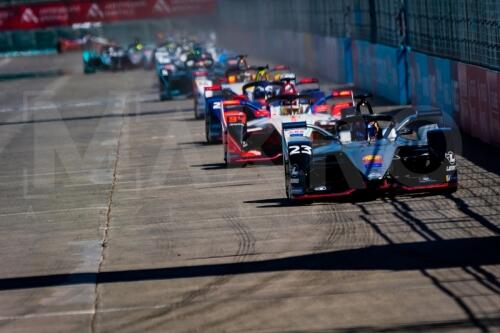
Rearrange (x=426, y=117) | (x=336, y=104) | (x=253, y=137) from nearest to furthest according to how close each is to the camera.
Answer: (x=426, y=117) → (x=253, y=137) → (x=336, y=104)

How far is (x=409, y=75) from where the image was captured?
30547 millimetres

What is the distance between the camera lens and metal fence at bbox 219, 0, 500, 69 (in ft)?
76.4

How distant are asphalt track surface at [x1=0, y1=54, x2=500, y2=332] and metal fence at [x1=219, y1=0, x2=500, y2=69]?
2.67 meters

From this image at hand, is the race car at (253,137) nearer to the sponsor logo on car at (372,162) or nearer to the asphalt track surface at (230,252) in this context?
the asphalt track surface at (230,252)

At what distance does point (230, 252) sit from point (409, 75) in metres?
17.9

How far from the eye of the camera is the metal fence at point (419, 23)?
76.4 feet

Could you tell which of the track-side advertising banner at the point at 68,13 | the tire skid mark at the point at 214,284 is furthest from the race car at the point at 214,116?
the track-side advertising banner at the point at 68,13

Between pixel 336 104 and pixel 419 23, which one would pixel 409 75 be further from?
pixel 336 104

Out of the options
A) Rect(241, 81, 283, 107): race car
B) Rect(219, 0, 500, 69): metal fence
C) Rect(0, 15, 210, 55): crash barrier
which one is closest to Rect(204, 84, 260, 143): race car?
Rect(241, 81, 283, 107): race car

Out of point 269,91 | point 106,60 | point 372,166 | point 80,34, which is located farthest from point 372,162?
point 80,34

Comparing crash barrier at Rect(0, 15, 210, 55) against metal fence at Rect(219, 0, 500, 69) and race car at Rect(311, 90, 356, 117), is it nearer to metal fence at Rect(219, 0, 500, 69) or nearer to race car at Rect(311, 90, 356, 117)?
metal fence at Rect(219, 0, 500, 69)

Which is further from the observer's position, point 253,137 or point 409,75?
point 409,75

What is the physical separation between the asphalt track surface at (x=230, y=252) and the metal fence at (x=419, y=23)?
8.77 ft

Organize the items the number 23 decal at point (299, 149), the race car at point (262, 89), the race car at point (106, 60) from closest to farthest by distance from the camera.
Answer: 1. the number 23 decal at point (299, 149)
2. the race car at point (262, 89)
3. the race car at point (106, 60)
